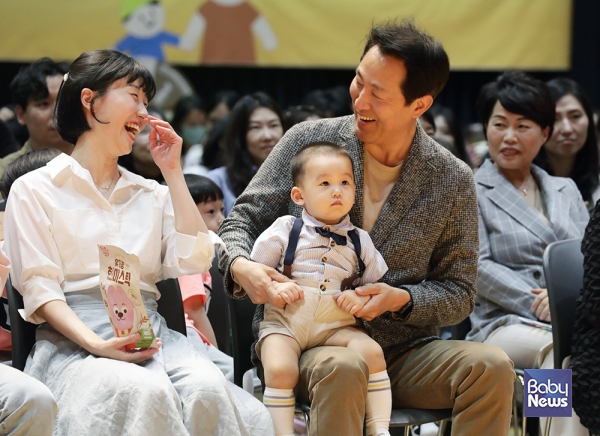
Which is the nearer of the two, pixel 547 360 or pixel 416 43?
pixel 416 43

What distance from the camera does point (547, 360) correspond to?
3193 millimetres

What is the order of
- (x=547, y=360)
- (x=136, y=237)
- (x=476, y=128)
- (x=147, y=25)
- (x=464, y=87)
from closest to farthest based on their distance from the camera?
(x=136, y=237) < (x=547, y=360) < (x=147, y=25) < (x=476, y=128) < (x=464, y=87)

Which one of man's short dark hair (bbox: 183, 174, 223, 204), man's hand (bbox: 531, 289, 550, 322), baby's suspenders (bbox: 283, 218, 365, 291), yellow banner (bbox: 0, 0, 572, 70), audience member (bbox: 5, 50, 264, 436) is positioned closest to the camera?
audience member (bbox: 5, 50, 264, 436)

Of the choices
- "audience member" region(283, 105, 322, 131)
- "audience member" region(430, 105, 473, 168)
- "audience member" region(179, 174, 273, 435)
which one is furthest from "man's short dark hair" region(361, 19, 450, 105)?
"audience member" region(430, 105, 473, 168)

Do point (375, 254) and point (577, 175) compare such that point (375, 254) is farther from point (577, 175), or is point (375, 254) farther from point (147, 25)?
point (147, 25)

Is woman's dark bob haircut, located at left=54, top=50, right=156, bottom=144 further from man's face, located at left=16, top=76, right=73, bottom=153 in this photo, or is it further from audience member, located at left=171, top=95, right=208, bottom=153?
audience member, located at left=171, top=95, right=208, bottom=153

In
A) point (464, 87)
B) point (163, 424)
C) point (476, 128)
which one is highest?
point (464, 87)

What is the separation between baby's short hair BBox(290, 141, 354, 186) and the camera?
2.49m

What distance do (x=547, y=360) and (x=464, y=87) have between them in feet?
16.4

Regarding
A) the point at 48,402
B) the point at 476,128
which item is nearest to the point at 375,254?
A: the point at 48,402

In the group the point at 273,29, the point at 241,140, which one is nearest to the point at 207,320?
the point at 241,140

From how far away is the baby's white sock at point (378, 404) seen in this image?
7.73 ft

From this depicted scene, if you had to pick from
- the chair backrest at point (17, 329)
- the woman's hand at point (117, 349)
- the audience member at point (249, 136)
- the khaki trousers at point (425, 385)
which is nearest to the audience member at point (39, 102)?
the audience member at point (249, 136)

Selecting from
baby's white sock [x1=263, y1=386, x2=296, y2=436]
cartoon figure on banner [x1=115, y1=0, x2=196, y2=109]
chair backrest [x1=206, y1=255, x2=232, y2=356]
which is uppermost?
cartoon figure on banner [x1=115, y1=0, x2=196, y2=109]
